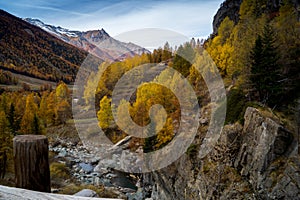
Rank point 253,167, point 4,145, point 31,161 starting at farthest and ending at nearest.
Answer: point 4,145 < point 253,167 < point 31,161

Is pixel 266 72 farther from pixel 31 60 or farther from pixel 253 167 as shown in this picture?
→ pixel 31 60

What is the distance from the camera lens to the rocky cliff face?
13.7 m

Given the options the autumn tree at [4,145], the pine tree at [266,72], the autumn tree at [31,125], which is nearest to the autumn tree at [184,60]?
the pine tree at [266,72]

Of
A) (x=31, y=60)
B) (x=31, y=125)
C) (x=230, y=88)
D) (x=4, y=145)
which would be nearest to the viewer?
(x=4, y=145)

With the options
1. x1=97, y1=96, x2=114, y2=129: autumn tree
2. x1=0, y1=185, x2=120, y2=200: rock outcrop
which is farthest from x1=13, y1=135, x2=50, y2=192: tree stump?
x1=97, y1=96, x2=114, y2=129: autumn tree

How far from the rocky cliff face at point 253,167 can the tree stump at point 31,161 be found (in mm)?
10914

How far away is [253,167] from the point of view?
15406 mm

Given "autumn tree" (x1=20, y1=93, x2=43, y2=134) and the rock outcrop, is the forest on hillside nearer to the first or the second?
"autumn tree" (x1=20, y1=93, x2=43, y2=134)

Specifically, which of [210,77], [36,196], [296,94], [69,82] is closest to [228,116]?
[296,94]

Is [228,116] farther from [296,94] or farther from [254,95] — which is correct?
[296,94]

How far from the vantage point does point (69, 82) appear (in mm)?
147250

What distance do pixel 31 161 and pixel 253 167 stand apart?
51.1 feet

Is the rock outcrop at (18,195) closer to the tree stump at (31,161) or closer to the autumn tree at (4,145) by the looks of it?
the tree stump at (31,161)

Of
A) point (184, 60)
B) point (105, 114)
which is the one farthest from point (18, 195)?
point (105, 114)
